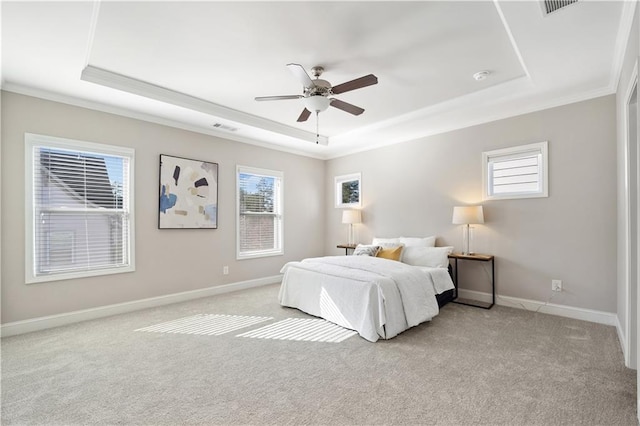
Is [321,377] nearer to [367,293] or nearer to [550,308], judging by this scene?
[367,293]

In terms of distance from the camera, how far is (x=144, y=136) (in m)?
4.29

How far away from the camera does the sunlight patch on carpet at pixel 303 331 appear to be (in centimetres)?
317

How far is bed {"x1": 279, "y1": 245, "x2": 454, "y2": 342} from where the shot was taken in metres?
3.12

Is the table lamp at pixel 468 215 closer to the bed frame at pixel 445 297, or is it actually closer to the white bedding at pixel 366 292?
the white bedding at pixel 366 292

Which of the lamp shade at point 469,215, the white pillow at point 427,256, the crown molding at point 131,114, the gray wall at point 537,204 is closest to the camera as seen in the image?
the crown molding at point 131,114

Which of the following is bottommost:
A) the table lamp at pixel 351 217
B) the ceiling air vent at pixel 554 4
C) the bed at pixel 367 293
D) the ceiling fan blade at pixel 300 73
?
the bed at pixel 367 293

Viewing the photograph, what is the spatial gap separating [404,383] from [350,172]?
15.1 feet

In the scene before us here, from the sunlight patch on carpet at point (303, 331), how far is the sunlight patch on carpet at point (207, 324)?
26cm

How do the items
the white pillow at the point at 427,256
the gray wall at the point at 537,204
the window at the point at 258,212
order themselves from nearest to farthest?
1. the gray wall at the point at 537,204
2. the white pillow at the point at 427,256
3. the window at the point at 258,212

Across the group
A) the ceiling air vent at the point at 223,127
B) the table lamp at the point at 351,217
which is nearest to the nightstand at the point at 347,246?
the table lamp at the point at 351,217

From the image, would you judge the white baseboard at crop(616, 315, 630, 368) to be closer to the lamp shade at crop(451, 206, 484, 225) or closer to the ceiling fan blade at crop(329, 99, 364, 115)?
the lamp shade at crop(451, 206, 484, 225)

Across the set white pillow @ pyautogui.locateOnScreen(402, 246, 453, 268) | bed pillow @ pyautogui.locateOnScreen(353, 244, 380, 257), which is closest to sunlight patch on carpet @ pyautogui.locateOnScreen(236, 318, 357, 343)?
bed pillow @ pyautogui.locateOnScreen(353, 244, 380, 257)

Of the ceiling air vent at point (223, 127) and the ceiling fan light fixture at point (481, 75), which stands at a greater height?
the ceiling fan light fixture at point (481, 75)

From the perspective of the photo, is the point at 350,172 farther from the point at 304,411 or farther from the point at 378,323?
the point at 304,411
